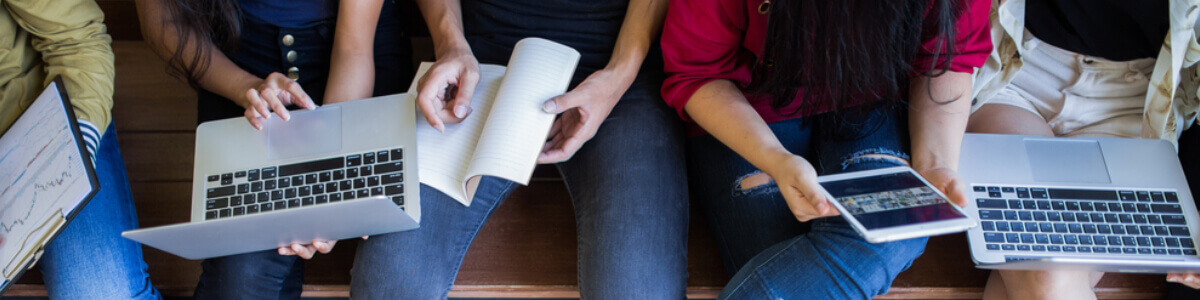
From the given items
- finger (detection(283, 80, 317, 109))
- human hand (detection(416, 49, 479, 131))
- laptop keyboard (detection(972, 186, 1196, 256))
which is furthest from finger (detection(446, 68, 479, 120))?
laptop keyboard (detection(972, 186, 1196, 256))

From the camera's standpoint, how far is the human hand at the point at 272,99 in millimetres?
1080

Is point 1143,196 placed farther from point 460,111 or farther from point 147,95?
point 147,95

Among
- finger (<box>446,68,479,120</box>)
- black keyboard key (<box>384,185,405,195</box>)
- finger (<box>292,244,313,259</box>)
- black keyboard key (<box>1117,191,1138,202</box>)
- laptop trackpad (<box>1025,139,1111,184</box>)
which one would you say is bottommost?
finger (<box>292,244,313,259</box>)

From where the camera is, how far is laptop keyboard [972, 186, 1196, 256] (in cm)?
107

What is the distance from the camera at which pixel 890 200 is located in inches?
36.7

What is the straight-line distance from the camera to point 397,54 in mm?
1359

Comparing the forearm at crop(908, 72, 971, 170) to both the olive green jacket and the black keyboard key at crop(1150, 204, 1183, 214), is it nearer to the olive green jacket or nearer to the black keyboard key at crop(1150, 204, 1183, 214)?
the black keyboard key at crop(1150, 204, 1183, 214)

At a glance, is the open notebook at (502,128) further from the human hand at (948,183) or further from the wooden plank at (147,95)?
the wooden plank at (147,95)

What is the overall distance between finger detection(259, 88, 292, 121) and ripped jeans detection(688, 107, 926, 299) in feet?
2.16

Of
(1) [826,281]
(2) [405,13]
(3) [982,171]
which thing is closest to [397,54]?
Result: (2) [405,13]

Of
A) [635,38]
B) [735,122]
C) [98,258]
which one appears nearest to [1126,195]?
[735,122]

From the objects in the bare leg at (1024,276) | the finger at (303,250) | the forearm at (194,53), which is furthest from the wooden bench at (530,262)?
the forearm at (194,53)

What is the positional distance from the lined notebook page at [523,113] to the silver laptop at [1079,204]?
25.3 inches

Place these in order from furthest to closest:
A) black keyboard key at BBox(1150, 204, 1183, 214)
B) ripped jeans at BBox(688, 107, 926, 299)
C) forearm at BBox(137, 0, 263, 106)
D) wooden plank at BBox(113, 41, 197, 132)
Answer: wooden plank at BBox(113, 41, 197, 132)
forearm at BBox(137, 0, 263, 106)
black keyboard key at BBox(1150, 204, 1183, 214)
ripped jeans at BBox(688, 107, 926, 299)
